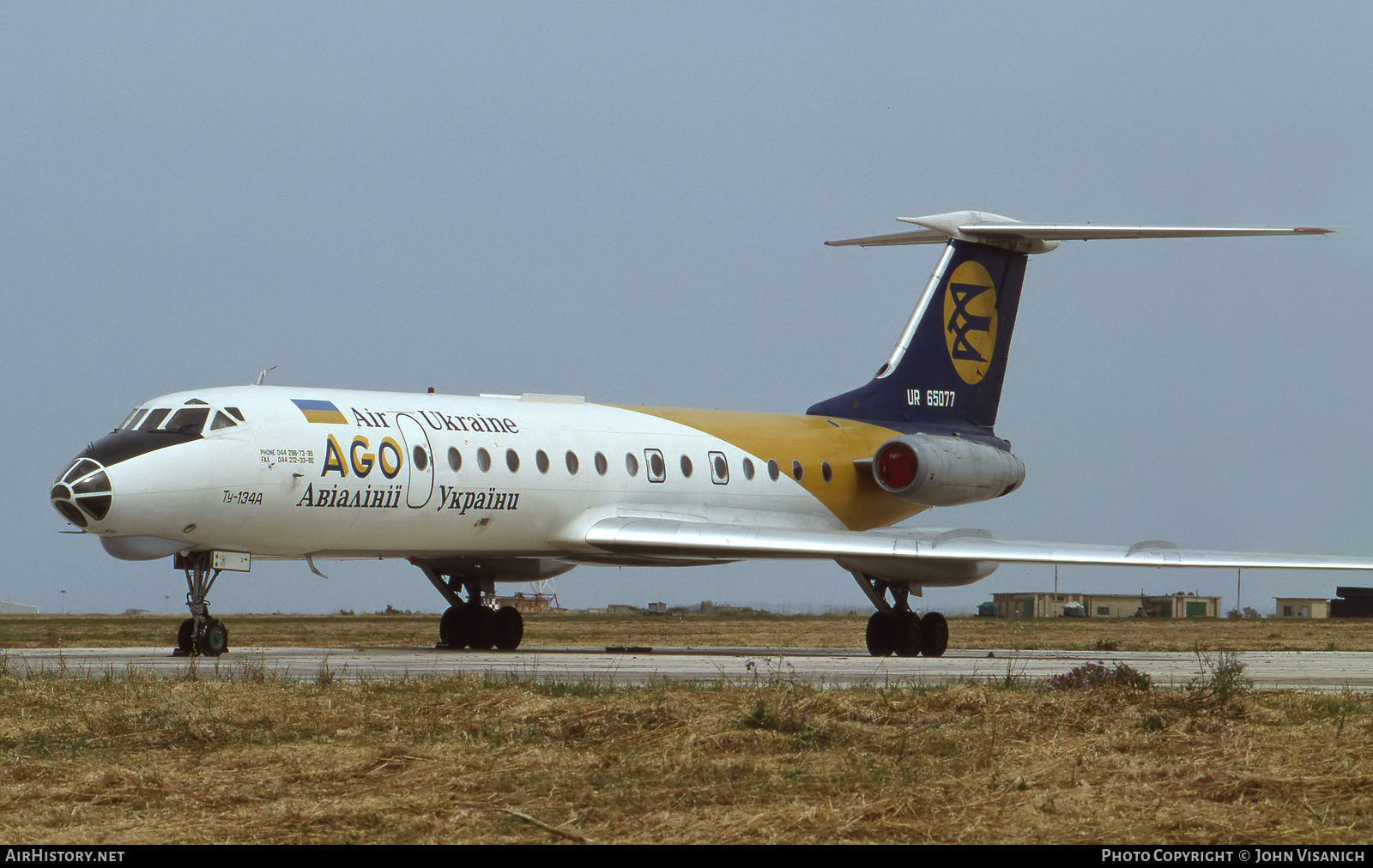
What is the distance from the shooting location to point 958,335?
3031cm

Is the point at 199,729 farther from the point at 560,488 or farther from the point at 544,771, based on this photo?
the point at 560,488

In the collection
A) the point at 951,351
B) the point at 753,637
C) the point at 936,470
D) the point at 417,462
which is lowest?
the point at 753,637

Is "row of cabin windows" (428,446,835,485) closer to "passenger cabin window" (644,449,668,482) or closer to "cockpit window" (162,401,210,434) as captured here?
"passenger cabin window" (644,449,668,482)

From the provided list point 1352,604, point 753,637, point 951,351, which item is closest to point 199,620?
point 951,351

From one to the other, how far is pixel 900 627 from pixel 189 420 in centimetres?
1127

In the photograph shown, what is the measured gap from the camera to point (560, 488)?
2414 cm

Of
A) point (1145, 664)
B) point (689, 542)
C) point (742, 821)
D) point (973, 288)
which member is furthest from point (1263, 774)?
point (973, 288)

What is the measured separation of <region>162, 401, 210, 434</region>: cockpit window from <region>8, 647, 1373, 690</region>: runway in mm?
2874

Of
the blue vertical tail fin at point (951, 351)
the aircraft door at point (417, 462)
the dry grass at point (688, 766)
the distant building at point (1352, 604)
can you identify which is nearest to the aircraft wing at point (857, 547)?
the aircraft door at point (417, 462)

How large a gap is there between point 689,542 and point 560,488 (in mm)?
2095

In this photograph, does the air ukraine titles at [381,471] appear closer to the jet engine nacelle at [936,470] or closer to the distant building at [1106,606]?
the jet engine nacelle at [936,470]

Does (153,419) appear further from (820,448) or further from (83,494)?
(820,448)

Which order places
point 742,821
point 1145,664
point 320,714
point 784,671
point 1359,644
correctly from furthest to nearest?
point 1359,644
point 1145,664
point 784,671
point 320,714
point 742,821

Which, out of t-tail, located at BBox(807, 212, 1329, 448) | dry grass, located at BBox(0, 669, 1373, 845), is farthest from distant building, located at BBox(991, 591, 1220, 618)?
dry grass, located at BBox(0, 669, 1373, 845)
